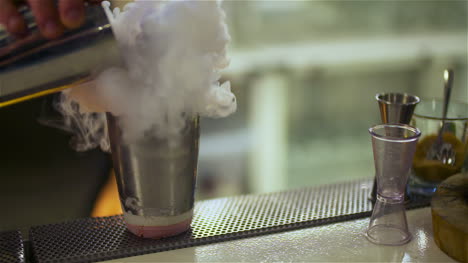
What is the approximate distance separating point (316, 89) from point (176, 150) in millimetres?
1618

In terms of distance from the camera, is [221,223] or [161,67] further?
[221,223]

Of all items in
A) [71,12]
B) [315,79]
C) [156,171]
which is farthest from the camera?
[315,79]

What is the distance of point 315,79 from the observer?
2242 mm

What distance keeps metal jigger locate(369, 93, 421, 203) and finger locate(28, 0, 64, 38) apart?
0.50m

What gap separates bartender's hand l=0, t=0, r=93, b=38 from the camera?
0.65 meters

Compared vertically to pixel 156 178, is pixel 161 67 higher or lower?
higher

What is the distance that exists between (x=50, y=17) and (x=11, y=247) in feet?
1.16

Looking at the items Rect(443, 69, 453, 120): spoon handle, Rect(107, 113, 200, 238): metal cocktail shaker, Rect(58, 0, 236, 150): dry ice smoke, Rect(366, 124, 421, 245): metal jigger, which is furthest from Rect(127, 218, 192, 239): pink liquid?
Rect(443, 69, 453, 120): spoon handle

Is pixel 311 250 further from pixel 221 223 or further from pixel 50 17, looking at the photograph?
pixel 50 17

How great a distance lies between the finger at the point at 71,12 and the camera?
646mm

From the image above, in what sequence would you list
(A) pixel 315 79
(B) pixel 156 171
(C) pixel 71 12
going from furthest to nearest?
1. (A) pixel 315 79
2. (B) pixel 156 171
3. (C) pixel 71 12

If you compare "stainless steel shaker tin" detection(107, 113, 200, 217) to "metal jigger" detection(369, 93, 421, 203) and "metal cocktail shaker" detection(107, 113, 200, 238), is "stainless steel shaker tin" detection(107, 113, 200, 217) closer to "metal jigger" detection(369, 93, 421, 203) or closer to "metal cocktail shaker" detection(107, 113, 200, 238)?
"metal cocktail shaker" detection(107, 113, 200, 238)

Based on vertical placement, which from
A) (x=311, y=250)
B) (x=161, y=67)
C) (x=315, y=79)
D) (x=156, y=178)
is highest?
(x=161, y=67)

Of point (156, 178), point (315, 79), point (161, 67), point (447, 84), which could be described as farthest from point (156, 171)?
point (315, 79)
